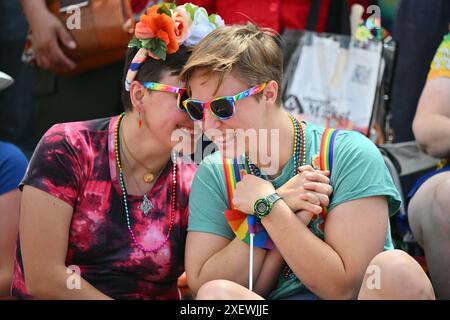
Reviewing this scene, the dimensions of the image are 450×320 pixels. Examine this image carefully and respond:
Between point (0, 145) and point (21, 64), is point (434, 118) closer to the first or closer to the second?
point (0, 145)

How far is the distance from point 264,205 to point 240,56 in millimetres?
504

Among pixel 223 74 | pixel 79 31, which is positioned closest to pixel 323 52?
pixel 79 31

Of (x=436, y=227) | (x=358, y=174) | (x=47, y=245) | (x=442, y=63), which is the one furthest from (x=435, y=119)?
(x=47, y=245)

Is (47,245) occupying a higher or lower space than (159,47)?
lower

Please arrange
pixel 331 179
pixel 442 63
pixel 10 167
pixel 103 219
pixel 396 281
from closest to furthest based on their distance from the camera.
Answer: pixel 396 281 → pixel 331 179 → pixel 103 219 → pixel 10 167 → pixel 442 63

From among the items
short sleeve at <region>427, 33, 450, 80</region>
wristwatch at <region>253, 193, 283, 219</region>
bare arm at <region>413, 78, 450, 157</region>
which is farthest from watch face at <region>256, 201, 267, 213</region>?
short sleeve at <region>427, 33, 450, 80</region>

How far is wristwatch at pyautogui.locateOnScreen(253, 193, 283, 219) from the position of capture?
2.62 meters

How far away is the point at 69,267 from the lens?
2965 mm

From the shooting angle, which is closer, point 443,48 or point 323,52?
point 443,48

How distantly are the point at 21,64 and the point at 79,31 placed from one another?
795 millimetres

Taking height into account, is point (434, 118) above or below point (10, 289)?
above

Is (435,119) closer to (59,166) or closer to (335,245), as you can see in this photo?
(335,245)

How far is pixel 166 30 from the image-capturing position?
2877 mm

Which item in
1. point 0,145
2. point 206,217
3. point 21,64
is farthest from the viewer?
point 21,64
